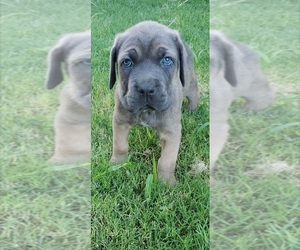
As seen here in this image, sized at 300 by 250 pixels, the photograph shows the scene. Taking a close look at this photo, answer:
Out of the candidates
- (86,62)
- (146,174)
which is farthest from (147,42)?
(146,174)

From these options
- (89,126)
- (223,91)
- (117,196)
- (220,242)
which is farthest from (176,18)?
(220,242)

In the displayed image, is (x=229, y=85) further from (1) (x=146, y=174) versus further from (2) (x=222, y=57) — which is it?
(1) (x=146, y=174)

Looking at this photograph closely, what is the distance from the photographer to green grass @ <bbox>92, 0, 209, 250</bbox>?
6.73ft

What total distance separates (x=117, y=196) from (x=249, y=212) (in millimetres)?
480

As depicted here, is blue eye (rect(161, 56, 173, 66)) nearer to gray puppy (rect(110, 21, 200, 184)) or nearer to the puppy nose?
gray puppy (rect(110, 21, 200, 184))

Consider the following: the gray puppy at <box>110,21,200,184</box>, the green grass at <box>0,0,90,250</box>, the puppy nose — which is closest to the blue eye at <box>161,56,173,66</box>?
the gray puppy at <box>110,21,200,184</box>

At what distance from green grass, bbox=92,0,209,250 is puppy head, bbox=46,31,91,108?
0.03m

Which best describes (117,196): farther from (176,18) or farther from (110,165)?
(176,18)

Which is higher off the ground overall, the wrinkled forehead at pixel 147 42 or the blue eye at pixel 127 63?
the wrinkled forehead at pixel 147 42

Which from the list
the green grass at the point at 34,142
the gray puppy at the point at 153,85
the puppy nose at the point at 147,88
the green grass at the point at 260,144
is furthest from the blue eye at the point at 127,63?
the green grass at the point at 260,144

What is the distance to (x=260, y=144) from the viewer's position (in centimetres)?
204

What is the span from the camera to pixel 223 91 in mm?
2062

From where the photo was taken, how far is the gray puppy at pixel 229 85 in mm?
2043

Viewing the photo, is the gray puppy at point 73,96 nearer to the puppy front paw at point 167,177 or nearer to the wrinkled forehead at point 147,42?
the wrinkled forehead at point 147,42
